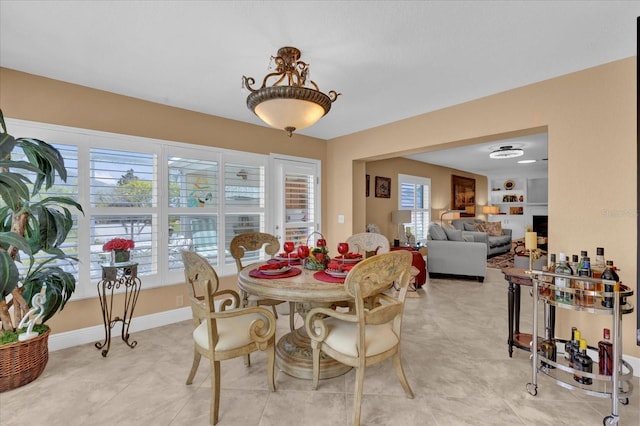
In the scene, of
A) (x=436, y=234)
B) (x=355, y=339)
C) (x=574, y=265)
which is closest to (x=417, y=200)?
(x=436, y=234)

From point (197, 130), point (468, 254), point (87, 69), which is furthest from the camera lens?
point (468, 254)

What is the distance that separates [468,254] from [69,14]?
5755 mm

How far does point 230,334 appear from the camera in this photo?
6.32ft

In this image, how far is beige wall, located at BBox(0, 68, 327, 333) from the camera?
2.66 m

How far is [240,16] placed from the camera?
190cm

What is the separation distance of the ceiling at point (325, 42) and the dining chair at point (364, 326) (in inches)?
61.8

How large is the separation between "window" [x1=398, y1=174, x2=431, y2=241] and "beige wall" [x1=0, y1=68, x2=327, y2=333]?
12.7ft

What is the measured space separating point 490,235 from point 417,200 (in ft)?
8.79

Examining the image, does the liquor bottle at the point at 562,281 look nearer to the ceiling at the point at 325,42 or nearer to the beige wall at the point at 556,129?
the beige wall at the point at 556,129

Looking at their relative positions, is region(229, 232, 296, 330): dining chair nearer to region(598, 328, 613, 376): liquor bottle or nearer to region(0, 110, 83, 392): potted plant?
region(0, 110, 83, 392): potted plant

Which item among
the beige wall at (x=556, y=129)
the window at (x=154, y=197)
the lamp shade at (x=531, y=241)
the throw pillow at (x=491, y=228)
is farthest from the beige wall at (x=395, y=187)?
the lamp shade at (x=531, y=241)

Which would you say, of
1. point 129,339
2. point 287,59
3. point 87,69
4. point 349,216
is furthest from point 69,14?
Answer: point 349,216

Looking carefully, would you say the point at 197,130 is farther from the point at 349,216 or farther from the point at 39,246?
the point at 349,216

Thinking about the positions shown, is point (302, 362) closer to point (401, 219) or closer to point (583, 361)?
point (583, 361)
